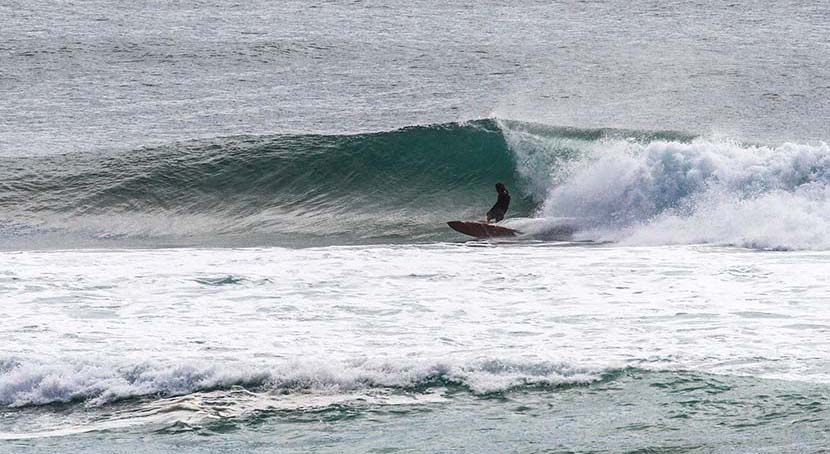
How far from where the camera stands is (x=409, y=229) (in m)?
17.9

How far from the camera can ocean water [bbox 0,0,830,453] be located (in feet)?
27.7

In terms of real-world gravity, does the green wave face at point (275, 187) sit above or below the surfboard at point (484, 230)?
above

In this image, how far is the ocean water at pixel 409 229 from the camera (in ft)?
27.7

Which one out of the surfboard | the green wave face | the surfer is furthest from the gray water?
the surfboard

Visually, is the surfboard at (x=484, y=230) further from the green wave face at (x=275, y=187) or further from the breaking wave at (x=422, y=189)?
the green wave face at (x=275, y=187)

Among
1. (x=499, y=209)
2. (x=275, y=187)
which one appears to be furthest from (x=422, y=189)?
(x=499, y=209)

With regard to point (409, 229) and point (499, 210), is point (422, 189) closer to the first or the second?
point (409, 229)

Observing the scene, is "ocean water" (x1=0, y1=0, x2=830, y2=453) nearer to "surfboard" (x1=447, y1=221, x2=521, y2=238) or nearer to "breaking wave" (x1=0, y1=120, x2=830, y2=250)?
"breaking wave" (x1=0, y1=120, x2=830, y2=250)

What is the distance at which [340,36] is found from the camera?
33000 mm

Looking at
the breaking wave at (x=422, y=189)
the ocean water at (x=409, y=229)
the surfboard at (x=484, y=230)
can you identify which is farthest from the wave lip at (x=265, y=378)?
the surfboard at (x=484, y=230)

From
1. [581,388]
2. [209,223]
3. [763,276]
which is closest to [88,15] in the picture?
[209,223]

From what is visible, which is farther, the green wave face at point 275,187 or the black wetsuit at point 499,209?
the green wave face at point 275,187

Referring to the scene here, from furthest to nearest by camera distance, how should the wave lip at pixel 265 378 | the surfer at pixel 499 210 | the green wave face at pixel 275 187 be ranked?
1. the green wave face at pixel 275 187
2. the surfer at pixel 499 210
3. the wave lip at pixel 265 378

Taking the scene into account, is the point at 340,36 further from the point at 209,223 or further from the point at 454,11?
the point at 209,223
